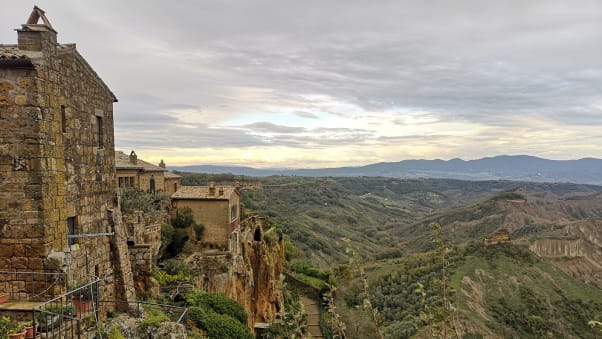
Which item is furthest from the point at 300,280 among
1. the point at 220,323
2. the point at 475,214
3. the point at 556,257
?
the point at 475,214

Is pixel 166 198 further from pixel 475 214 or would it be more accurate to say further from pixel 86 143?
pixel 475 214

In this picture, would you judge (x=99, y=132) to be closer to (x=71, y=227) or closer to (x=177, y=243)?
(x=71, y=227)

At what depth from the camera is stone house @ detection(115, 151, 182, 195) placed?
25.1m

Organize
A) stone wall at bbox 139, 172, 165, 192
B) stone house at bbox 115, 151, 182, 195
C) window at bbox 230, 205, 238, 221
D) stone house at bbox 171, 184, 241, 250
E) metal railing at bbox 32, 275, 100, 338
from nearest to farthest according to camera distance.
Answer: metal railing at bbox 32, 275, 100, 338, stone house at bbox 171, 184, 241, 250, window at bbox 230, 205, 238, 221, stone house at bbox 115, 151, 182, 195, stone wall at bbox 139, 172, 165, 192

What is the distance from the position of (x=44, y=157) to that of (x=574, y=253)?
6914 centimetres

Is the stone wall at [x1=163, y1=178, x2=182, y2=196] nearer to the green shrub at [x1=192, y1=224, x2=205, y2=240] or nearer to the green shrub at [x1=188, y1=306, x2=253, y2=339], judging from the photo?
the green shrub at [x1=192, y1=224, x2=205, y2=240]

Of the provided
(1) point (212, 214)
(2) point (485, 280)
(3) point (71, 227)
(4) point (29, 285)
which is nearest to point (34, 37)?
(3) point (71, 227)

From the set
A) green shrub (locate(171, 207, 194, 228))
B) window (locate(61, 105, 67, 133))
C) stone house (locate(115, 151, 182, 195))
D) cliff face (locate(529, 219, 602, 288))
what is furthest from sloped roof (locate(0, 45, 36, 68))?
cliff face (locate(529, 219, 602, 288))

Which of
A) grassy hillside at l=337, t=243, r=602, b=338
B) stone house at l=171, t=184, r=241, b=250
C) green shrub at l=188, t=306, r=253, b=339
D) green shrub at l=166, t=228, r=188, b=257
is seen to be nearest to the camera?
green shrub at l=188, t=306, r=253, b=339

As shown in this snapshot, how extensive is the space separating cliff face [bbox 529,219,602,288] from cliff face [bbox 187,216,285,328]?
41902 millimetres

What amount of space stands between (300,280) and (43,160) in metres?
29.5

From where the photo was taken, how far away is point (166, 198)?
21641 millimetres

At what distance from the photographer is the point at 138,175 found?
26781mm

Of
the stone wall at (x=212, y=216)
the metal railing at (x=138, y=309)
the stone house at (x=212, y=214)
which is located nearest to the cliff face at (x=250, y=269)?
the stone house at (x=212, y=214)
